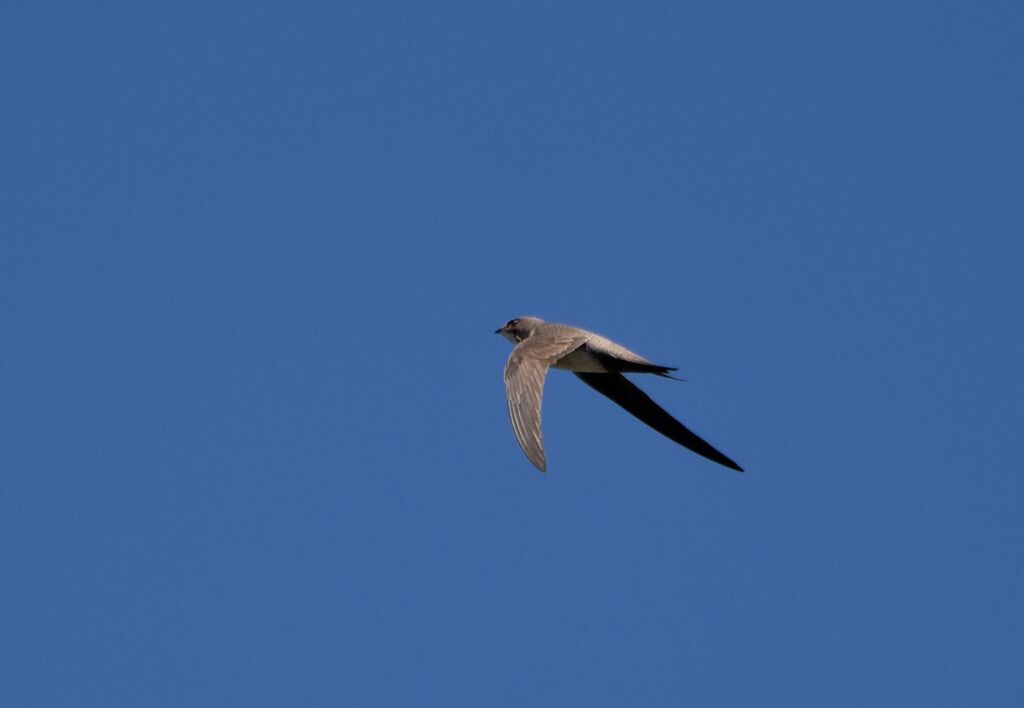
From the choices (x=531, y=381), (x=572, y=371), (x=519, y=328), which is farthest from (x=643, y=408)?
(x=531, y=381)

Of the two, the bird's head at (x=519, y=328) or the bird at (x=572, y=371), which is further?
the bird's head at (x=519, y=328)

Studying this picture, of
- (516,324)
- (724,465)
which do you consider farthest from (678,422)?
(516,324)

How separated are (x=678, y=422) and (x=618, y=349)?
124 centimetres

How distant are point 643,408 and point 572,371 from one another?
0.77m

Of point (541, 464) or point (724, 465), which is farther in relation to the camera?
point (724, 465)

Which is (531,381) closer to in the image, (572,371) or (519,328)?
(572,371)

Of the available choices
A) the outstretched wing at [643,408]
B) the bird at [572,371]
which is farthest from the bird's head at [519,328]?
the outstretched wing at [643,408]

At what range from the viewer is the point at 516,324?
16734mm

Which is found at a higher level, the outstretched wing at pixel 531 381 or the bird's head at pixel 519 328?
the bird's head at pixel 519 328

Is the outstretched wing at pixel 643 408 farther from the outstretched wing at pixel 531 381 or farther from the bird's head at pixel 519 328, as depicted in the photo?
the outstretched wing at pixel 531 381

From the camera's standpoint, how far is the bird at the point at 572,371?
13.5 metres

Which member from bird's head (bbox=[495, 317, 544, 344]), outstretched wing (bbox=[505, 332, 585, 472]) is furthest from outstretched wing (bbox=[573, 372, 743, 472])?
outstretched wing (bbox=[505, 332, 585, 472])

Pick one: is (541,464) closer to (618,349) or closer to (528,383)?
(528,383)

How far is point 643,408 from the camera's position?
642 inches
